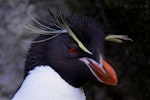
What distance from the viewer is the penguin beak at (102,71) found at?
233cm

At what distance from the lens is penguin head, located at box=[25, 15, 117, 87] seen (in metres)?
2.36

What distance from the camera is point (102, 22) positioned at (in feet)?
11.8

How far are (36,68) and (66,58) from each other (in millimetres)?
167

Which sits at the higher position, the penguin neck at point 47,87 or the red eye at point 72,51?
the red eye at point 72,51

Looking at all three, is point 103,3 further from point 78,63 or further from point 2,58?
point 78,63

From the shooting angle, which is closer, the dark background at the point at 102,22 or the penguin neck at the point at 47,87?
the penguin neck at the point at 47,87

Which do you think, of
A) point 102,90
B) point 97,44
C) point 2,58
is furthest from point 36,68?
point 102,90

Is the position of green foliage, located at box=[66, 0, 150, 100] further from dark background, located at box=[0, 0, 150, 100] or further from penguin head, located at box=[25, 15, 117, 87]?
penguin head, located at box=[25, 15, 117, 87]

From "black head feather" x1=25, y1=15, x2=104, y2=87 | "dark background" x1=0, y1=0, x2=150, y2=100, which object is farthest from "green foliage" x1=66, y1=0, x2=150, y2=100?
"black head feather" x1=25, y1=15, x2=104, y2=87

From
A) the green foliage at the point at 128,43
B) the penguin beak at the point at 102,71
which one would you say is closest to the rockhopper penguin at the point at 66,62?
the penguin beak at the point at 102,71

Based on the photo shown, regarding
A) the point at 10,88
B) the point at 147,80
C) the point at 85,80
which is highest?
the point at 85,80

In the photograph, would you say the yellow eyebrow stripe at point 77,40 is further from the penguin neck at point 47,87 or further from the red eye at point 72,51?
the penguin neck at point 47,87

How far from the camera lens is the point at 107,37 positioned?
8.32 feet

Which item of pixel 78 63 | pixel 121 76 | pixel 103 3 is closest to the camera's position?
pixel 78 63
